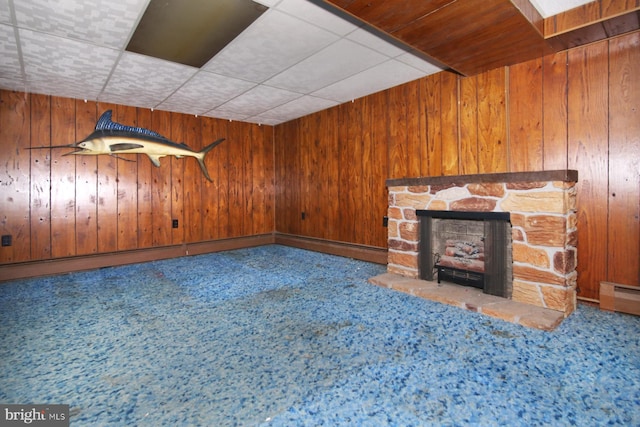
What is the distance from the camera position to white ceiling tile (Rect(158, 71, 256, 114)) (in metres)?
3.22

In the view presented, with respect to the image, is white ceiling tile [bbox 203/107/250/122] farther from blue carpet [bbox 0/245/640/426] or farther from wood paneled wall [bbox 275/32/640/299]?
blue carpet [bbox 0/245/640/426]

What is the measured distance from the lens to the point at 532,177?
2189mm

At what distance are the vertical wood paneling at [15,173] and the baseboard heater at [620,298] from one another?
17.7 feet

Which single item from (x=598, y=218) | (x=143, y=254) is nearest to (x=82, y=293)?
(x=143, y=254)

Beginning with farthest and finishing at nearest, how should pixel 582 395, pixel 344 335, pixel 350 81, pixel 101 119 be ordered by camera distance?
1. pixel 101 119
2. pixel 350 81
3. pixel 344 335
4. pixel 582 395

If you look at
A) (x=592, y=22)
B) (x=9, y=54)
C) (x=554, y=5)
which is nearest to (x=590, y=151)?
(x=592, y=22)

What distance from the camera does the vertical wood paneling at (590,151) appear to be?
222cm

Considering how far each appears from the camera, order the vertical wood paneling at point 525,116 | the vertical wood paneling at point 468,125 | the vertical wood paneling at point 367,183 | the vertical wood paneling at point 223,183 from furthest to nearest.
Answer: the vertical wood paneling at point 223,183 → the vertical wood paneling at point 367,183 → the vertical wood paneling at point 468,125 → the vertical wood paneling at point 525,116

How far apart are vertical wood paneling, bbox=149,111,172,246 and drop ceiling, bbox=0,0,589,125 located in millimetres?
197

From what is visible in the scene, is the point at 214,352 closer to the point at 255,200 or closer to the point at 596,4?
the point at 596,4

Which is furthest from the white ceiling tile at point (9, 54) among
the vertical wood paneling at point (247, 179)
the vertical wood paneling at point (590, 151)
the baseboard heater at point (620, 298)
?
the baseboard heater at point (620, 298)

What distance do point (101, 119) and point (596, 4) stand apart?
475 cm

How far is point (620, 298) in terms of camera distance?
2.14m

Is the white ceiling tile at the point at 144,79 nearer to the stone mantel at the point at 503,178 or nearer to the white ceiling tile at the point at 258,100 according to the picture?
the white ceiling tile at the point at 258,100
